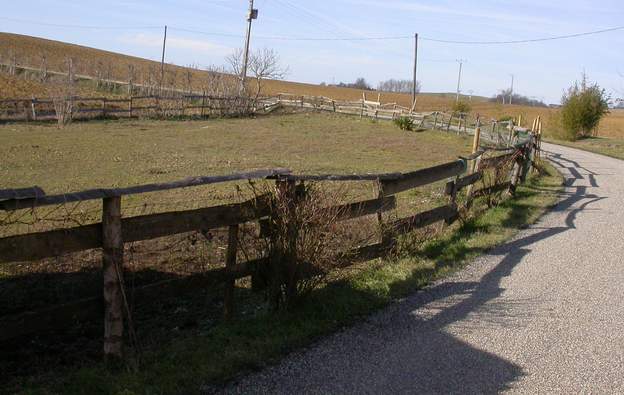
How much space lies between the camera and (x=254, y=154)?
2486 cm

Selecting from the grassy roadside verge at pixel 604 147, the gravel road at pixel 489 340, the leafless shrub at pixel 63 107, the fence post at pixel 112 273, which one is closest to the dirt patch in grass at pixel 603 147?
the grassy roadside verge at pixel 604 147

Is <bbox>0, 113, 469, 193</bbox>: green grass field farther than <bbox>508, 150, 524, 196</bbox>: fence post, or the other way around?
<bbox>0, 113, 469, 193</bbox>: green grass field

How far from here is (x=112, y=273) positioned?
4598mm

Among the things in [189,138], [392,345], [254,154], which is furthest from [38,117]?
[392,345]

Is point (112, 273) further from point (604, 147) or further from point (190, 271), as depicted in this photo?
point (604, 147)

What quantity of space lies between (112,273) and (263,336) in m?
1.40

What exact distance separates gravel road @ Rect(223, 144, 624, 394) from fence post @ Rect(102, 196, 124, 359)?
912mm

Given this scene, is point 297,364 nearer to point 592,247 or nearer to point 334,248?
point 334,248

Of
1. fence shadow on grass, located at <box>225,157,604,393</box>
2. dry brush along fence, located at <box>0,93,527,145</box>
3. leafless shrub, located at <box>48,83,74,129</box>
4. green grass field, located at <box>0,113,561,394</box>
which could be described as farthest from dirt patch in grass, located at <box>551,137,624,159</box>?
fence shadow on grass, located at <box>225,157,604,393</box>

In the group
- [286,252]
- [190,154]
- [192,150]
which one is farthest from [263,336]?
[192,150]

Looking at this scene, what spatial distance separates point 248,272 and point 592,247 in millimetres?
6405

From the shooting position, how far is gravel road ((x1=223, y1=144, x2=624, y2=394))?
15.6 ft

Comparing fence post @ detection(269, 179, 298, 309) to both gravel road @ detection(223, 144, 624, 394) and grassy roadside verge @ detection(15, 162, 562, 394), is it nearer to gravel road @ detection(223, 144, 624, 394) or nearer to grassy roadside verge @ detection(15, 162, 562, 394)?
grassy roadside verge @ detection(15, 162, 562, 394)

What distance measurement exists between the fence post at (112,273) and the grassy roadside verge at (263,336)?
0.22 meters
